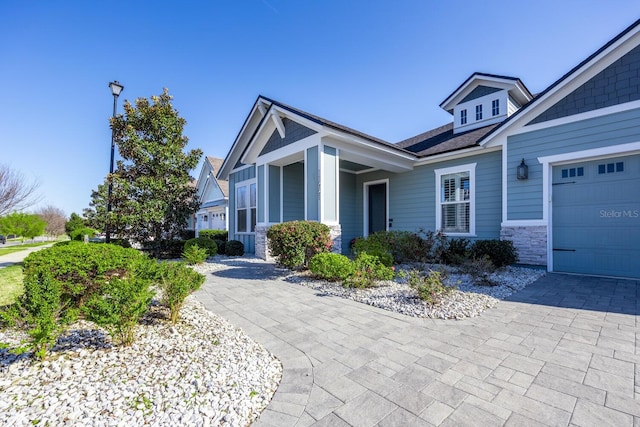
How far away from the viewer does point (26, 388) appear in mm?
2174

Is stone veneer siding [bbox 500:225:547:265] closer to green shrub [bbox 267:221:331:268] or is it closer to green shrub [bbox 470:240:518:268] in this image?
green shrub [bbox 470:240:518:268]

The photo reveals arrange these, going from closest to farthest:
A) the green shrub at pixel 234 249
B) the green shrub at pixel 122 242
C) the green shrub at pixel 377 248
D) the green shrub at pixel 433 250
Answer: the green shrub at pixel 377 248 → the green shrub at pixel 433 250 → the green shrub at pixel 122 242 → the green shrub at pixel 234 249

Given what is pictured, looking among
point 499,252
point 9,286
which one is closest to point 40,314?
point 9,286

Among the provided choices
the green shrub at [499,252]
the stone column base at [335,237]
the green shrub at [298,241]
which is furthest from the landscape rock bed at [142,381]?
the green shrub at [499,252]

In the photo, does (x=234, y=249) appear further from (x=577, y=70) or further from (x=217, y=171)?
(x=577, y=70)

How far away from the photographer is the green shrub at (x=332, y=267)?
5719 millimetres

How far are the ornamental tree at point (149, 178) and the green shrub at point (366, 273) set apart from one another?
25.4 feet

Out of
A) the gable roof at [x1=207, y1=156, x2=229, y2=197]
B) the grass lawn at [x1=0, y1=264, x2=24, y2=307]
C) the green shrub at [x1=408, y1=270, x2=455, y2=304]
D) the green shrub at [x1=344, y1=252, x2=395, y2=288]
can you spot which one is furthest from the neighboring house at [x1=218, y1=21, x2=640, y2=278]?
the gable roof at [x1=207, y1=156, x2=229, y2=197]

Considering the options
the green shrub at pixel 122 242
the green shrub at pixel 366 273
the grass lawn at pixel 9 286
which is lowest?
the grass lawn at pixel 9 286

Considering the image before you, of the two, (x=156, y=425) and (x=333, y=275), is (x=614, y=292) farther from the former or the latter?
(x=156, y=425)

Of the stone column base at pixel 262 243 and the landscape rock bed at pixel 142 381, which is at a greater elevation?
the stone column base at pixel 262 243

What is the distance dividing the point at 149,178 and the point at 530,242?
11.6 metres

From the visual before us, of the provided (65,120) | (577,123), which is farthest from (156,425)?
(65,120)

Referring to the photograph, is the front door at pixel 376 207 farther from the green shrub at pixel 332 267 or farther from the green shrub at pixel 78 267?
the green shrub at pixel 78 267
